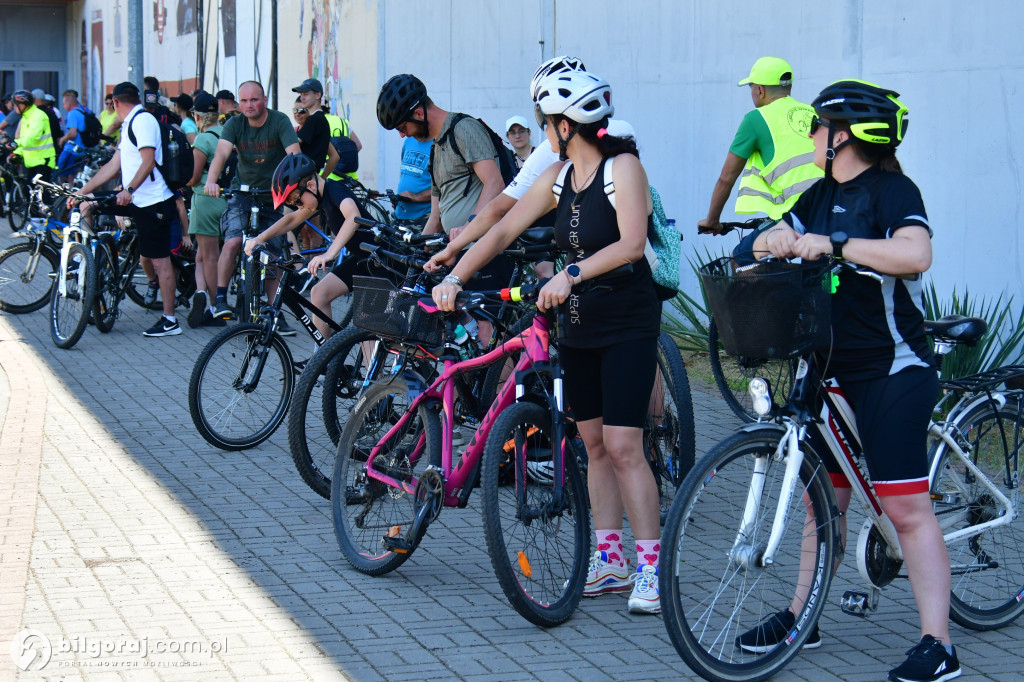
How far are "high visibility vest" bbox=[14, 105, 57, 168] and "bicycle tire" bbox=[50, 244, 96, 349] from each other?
10.1 meters

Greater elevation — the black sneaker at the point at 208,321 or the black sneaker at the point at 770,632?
the black sneaker at the point at 208,321

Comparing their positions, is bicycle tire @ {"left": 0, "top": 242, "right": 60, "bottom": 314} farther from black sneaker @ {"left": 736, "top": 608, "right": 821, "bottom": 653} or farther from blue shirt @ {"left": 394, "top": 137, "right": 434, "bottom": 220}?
black sneaker @ {"left": 736, "top": 608, "right": 821, "bottom": 653}

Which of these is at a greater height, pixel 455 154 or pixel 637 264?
pixel 455 154

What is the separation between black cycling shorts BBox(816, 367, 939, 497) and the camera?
4.05m

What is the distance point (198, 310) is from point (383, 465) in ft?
Answer: 22.7

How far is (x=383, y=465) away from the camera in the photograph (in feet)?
17.1

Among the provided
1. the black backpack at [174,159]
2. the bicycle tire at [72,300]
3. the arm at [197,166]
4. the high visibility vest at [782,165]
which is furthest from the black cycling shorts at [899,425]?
the arm at [197,166]

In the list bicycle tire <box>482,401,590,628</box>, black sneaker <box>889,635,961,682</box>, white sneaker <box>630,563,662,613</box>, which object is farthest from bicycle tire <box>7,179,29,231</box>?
black sneaker <box>889,635,961,682</box>

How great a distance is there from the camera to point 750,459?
415 cm

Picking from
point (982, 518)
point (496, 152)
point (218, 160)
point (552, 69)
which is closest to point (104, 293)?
point (218, 160)

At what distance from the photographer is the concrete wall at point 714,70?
7.98 m

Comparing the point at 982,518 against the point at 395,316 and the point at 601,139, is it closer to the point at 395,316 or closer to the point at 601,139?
the point at 601,139

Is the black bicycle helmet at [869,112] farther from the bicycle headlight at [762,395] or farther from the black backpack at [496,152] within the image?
the black backpack at [496,152]

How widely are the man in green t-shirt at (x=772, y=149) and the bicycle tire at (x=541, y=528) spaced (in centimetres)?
324
